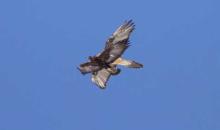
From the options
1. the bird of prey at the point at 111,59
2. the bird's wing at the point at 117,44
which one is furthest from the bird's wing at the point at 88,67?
the bird's wing at the point at 117,44

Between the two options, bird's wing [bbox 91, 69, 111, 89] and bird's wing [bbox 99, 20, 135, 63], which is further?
bird's wing [bbox 91, 69, 111, 89]

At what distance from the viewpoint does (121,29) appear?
5105 mm

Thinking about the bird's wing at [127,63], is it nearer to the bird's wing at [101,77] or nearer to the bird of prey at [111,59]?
the bird of prey at [111,59]

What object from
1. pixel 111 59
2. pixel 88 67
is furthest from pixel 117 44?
pixel 88 67

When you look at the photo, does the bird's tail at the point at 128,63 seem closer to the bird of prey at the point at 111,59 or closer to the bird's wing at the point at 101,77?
the bird of prey at the point at 111,59

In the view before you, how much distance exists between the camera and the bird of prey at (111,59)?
196 inches

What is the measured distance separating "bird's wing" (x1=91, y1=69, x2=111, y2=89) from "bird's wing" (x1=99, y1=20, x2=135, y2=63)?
0.15 metres

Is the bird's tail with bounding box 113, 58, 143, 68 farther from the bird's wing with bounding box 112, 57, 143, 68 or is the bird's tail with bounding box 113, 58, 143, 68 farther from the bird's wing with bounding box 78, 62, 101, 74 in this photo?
the bird's wing with bounding box 78, 62, 101, 74

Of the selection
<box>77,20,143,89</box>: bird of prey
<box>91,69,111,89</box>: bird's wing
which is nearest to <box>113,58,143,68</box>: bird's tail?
<box>77,20,143,89</box>: bird of prey

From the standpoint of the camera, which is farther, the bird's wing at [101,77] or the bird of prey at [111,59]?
the bird's wing at [101,77]

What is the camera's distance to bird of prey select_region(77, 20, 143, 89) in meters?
4.98

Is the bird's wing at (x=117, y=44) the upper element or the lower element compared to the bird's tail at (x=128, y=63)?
upper

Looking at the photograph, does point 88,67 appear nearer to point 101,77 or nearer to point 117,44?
point 101,77

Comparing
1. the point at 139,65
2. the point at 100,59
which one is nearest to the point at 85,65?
the point at 100,59
